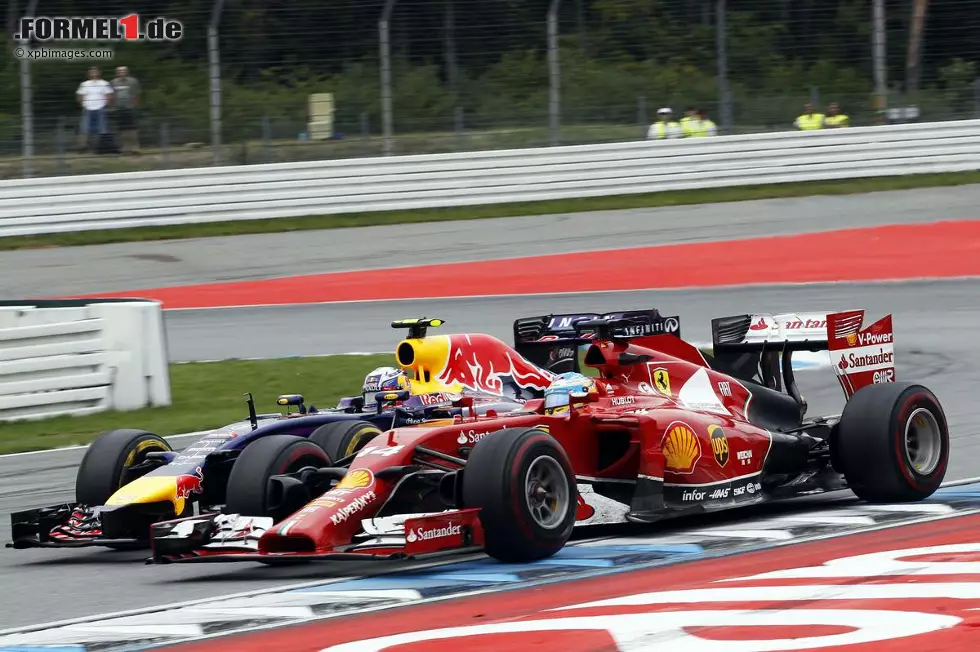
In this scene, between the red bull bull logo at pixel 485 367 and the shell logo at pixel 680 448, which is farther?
the red bull bull logo at pixel 485 367

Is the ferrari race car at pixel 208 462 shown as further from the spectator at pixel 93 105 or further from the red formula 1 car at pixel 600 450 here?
the spectator at pixel 93 105

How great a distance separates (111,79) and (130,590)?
17.4 metres

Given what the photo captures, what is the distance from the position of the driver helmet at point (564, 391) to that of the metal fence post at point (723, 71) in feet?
55.5

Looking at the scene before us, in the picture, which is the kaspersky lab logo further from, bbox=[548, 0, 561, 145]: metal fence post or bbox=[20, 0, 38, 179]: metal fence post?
bbox=[548, 0, 561, 145]: metal fence post

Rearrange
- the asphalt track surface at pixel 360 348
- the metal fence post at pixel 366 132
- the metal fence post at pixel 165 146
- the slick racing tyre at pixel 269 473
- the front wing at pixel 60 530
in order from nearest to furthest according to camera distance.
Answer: the asphalt track surface at pixel 360 348, the slick racing tyre at pixel 269 473, the front wing at pixel 60 530, the metal fence post at pixel 165 146, the metal fence post at pixel 366 132

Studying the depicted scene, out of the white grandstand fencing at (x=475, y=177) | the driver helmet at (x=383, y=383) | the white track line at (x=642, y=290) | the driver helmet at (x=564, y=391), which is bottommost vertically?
the driver helmet at (x=564, y=391)

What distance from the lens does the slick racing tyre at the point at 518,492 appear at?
710 centimetres

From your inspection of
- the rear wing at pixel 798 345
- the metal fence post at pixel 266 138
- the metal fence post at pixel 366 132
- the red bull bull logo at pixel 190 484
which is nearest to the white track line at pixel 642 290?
the metal fence post at pixel 266 138

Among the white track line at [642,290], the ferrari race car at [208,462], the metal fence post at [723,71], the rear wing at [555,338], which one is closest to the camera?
the ferrari race car at [208,462]

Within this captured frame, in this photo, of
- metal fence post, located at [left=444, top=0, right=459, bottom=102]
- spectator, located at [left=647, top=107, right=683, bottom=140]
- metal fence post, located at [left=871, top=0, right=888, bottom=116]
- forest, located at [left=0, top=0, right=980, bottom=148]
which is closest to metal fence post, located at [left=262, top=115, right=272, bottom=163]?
forest, located at [left=0, top=0, right=980, bottom=148]

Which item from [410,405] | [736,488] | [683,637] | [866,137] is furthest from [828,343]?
[866,137]

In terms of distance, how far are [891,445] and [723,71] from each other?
1646 centimetres

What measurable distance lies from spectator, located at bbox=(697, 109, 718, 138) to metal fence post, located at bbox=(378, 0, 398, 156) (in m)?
4.98

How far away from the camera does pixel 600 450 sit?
8.27 m
